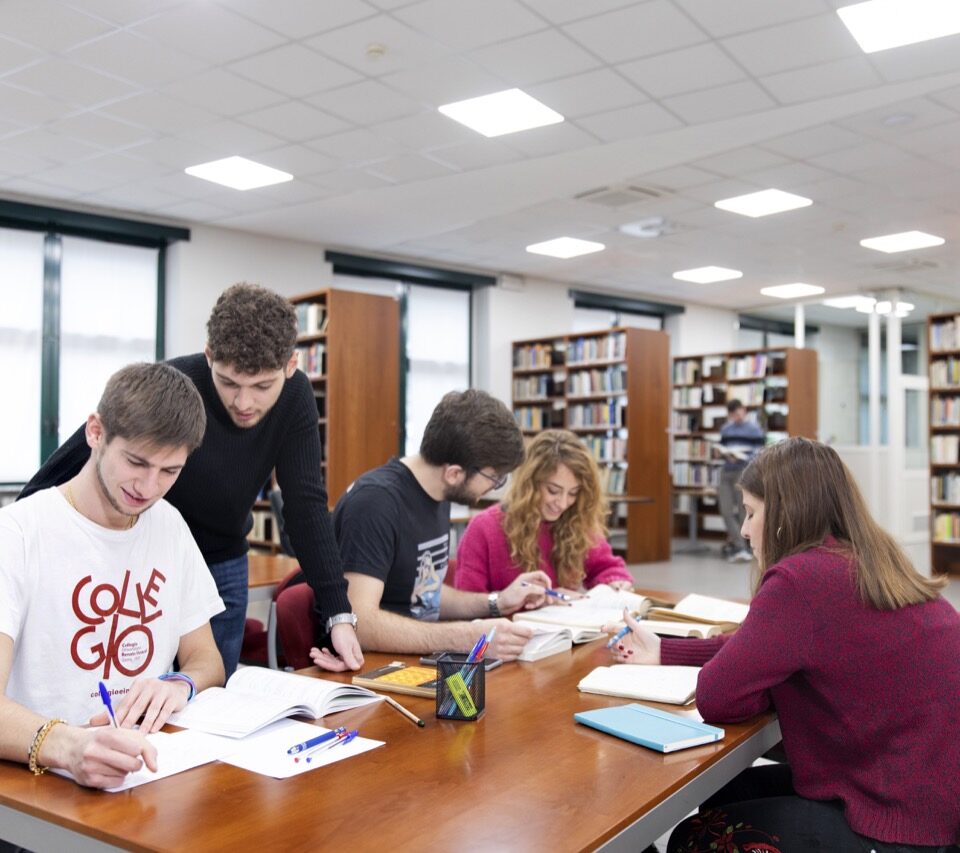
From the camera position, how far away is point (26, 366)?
754cm

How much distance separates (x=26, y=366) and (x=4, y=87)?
3043mm

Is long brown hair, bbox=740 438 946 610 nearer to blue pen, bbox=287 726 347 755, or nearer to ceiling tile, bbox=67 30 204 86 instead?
blue pen, bbox=287 726 347 755

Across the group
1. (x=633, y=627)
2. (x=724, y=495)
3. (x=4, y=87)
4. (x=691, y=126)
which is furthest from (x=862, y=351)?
(x=633, y=627)

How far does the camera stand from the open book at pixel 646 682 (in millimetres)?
1773

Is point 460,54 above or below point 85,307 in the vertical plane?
above

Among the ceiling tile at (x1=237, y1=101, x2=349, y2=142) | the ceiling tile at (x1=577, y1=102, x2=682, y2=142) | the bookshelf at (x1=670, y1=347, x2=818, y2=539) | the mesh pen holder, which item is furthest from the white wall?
the mesh pen holder

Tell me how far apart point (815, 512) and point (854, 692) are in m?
0.33

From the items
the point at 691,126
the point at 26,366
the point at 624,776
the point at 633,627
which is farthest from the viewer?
the point at 26,366

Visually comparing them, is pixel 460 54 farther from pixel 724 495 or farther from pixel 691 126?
pixel 724 495

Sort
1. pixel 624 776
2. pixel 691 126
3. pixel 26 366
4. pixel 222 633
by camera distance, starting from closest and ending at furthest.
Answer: pixel 624 776 → pixel 222 633 → pixel 691 126 → pixel 26 366

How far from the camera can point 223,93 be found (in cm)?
516

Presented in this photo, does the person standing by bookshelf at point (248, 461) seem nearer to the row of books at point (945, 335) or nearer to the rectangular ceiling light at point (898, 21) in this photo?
the rectangular ceiling light at point (898, 21)

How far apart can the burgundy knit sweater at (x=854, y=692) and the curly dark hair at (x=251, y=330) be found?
1.09 metres

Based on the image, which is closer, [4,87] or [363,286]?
[4,87]
